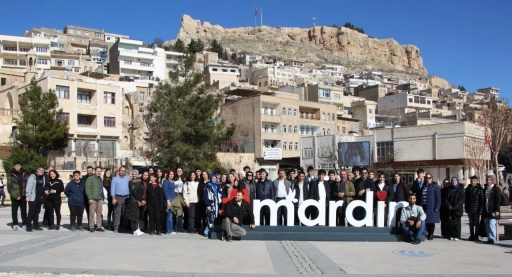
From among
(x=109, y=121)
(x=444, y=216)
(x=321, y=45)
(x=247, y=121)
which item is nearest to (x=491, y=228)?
(x=444, y=216)

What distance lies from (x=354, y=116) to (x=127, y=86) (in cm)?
3687

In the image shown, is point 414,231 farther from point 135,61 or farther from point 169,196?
point 135,61

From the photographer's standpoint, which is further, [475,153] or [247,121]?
[247,121]

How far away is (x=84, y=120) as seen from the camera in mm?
45188

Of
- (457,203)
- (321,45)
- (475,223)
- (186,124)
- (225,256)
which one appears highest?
(321,45)

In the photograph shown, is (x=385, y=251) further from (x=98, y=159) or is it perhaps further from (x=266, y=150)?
(x=266, y=150)

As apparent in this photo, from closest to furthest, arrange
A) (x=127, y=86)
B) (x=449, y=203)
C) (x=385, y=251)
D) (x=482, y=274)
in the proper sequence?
(x=482, y=274), (x=385, y=251), (x=449, y=203), (x=127, y=86)

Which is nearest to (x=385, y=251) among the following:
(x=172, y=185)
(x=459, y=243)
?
(x=459, y=243)

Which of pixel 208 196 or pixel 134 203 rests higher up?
pixel 208 196

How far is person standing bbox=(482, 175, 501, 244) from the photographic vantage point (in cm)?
1274

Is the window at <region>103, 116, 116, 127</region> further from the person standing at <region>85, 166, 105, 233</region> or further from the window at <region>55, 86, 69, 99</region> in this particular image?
the person standing at <region>85, 166, 105, 233</region>

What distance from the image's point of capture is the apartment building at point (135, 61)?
3167 inches

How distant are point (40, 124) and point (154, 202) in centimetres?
2776

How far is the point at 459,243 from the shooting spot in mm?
12586
